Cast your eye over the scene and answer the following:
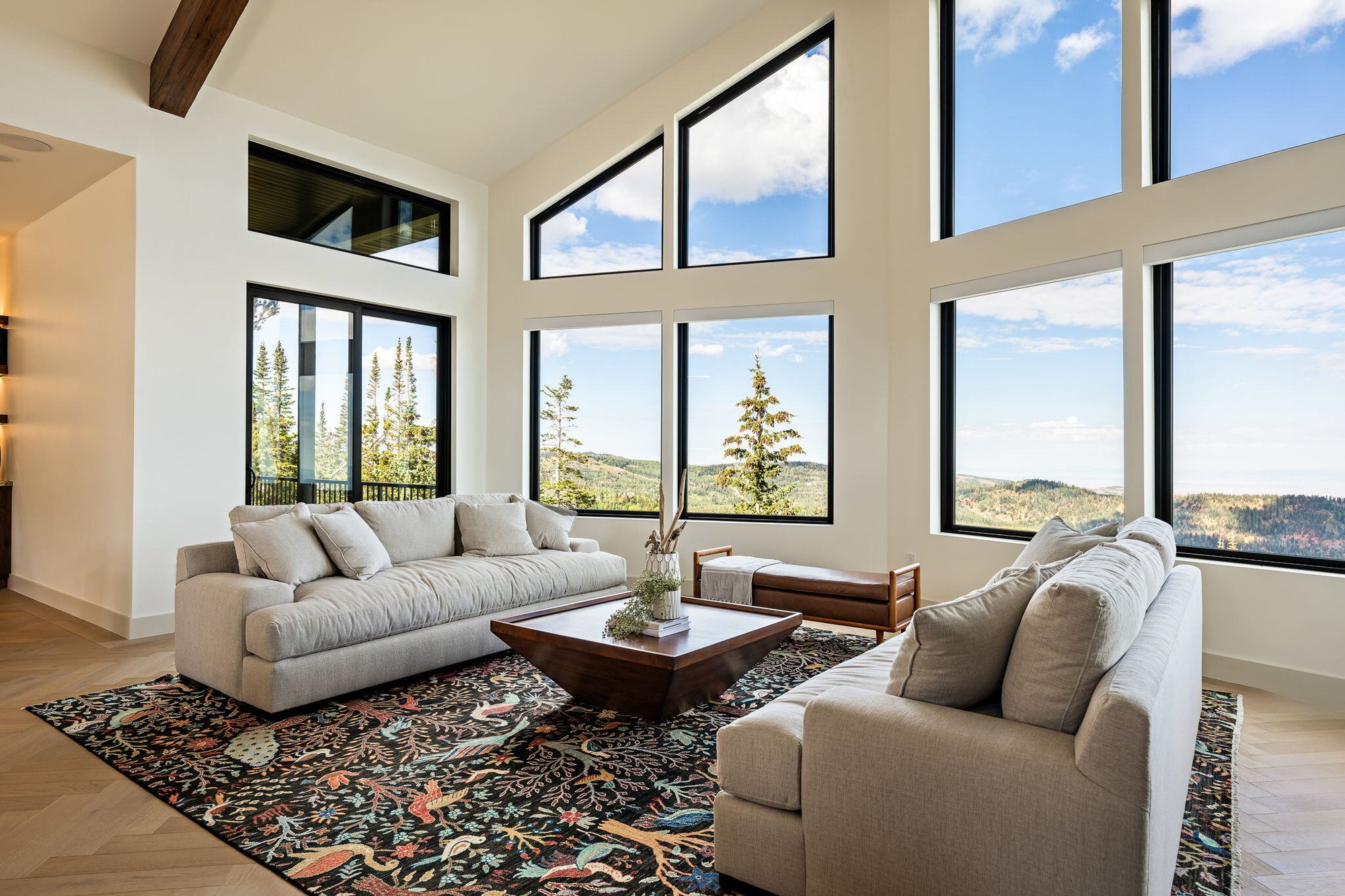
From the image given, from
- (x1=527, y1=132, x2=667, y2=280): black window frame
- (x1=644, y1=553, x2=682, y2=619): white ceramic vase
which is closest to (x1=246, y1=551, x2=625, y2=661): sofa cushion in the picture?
(x1=644, y1=553, x2=682, y2=619): white ceramic vase

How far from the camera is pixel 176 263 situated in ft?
15.9

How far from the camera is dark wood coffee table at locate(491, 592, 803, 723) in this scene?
2992 mm

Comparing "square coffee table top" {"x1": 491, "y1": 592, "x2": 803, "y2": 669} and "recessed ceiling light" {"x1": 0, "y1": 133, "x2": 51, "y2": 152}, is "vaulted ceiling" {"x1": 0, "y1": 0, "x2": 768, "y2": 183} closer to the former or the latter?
"recessed ceiling light" {"x1": 0, "y1": 133, "x2": 51, "y2": 152}

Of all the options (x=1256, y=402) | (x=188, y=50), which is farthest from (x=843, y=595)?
(x=188, y=50)

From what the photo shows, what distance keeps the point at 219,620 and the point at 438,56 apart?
13.0 ft

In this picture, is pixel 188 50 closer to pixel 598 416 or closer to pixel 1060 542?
pixel 598 416

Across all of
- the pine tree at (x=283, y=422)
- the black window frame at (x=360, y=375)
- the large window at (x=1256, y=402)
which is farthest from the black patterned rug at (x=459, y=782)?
the black window frame at (x=360, y=375)

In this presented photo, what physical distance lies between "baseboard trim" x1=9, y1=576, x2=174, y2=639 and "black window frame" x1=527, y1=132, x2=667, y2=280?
3.87 metres

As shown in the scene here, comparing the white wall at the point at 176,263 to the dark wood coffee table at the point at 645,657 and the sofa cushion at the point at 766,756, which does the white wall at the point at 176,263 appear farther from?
the sofa cushion at the point at 766,756

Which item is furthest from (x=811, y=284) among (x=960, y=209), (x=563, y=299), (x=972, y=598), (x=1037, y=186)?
(x=972, y=598)

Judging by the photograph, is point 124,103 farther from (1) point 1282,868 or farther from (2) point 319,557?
(1) point 1282,868

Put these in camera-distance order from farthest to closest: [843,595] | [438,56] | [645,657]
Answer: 1. [438,56]
2. [843,595]
3. [645,657]

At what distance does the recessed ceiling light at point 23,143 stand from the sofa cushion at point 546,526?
3387 mm

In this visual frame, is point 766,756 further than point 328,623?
No
